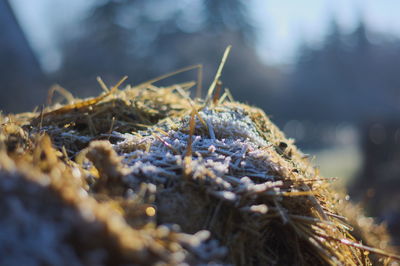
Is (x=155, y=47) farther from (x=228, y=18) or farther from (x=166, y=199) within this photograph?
(x=166, y=199)

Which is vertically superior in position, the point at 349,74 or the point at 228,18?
the point at 228,18

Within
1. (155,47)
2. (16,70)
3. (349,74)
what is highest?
(155,47)

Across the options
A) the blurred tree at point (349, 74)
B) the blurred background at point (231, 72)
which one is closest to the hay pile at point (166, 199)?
the blurred background at point (231, 72)

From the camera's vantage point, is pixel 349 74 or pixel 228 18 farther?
pixel 349 74

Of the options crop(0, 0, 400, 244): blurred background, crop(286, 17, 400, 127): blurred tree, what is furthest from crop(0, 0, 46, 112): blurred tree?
crop(286, 17, 400, 127): blurred tree

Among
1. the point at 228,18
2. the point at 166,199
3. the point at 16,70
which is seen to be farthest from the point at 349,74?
the point at 166,199

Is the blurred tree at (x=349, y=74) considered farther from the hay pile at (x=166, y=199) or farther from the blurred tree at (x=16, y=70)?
the hay pile at (x=166, y=199)

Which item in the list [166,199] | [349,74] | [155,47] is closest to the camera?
[166,199]

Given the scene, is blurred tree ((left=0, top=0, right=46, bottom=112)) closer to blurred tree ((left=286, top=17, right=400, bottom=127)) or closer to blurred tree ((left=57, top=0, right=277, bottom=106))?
blurred tree ((left=57, top=0, right=277, bottom=106))

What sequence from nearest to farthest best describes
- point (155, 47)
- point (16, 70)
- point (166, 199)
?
point (166, 199) < point (16, 70) < point (155, 47)

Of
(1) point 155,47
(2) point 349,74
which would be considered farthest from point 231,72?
(2) point 349,74
